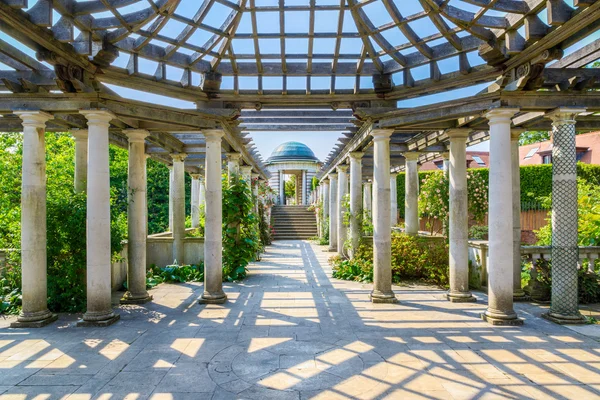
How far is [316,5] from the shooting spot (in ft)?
21.6

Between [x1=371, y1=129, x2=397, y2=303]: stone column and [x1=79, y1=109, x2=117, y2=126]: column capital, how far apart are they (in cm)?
555

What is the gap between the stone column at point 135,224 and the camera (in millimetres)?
8500

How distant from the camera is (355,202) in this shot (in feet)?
41.7

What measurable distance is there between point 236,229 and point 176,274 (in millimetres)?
2234

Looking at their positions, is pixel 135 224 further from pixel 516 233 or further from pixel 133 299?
pixel 516 233

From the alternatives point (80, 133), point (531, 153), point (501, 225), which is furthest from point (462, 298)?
point (531, 153)

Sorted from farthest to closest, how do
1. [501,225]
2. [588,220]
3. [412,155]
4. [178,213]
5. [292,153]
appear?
[292,153] → [412,155] → [178,213] → [588,220] → [501,225]

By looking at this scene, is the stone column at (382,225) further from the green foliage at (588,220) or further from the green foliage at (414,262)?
the green foliage at (588,220)

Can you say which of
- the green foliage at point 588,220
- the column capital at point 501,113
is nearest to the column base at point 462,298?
the green foliage at point 588,220

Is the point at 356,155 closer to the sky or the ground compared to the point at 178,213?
closer to the sky

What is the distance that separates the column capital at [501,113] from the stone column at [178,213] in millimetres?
9505

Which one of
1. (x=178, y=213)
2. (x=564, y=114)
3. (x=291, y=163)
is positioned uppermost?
(x=291, y=163)

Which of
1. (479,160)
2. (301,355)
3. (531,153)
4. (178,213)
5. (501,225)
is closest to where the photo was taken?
(301,355)

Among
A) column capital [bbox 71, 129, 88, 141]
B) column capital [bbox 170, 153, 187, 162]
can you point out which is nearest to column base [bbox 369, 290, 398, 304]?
column capital [bbox 71, 129, 88, 141]
